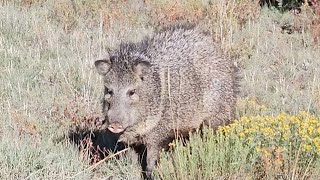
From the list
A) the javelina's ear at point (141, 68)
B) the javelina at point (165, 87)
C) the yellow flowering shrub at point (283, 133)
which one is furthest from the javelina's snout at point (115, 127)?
the yellow flowering shrub at point (283, 133)

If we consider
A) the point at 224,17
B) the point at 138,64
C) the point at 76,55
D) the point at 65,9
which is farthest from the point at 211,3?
the point at 138,64

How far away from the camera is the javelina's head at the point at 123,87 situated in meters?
4.52

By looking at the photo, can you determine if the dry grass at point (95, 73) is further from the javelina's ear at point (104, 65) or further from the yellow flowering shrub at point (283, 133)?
the javelina's ear at point (104, 65)

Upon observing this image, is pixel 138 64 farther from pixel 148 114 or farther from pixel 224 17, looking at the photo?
pixel 224 17

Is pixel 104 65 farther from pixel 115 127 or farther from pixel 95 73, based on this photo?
pixel 95 73

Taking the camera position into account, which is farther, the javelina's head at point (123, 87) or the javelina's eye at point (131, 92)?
the javelina's eye at point (131, 92)

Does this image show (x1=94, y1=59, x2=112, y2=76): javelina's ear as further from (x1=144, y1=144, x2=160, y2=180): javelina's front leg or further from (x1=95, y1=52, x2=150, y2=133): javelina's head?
(x1=144, y1=144, x2=160, y2=180): javelina's front leg

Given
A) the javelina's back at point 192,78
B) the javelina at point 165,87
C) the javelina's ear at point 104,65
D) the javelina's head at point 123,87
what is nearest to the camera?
the javelina's head at point 123,87

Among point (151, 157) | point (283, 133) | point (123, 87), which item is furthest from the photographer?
point (151, 157)

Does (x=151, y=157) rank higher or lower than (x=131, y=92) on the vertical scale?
lower

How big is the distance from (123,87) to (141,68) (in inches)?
8.7

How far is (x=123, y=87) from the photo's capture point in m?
4.67

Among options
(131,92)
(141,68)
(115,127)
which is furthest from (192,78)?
(115,127)

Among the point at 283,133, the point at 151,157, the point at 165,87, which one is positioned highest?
the point at 165,87
